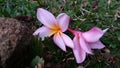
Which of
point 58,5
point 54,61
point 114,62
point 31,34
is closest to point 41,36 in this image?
point 31,34

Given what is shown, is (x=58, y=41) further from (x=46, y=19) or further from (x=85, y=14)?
(x=85, y=14)

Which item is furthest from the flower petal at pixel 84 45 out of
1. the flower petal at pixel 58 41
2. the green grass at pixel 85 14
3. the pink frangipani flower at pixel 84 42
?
the green grass at pixel 85 14

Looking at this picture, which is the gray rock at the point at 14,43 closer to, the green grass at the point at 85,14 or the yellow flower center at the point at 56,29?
the yellow flower center at the point at 56,29

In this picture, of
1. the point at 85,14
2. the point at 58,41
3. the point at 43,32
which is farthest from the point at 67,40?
the point at 85,14

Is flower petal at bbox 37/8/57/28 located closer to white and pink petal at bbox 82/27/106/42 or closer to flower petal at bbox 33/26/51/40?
flower petal at bbox 33/26/51/40

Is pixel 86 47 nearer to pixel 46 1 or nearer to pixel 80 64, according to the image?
pixel 80 64

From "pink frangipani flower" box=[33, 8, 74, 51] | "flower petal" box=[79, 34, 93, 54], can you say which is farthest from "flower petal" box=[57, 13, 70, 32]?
"flower petal" box=[79, 34, 93, 54]
